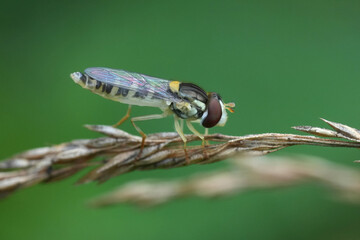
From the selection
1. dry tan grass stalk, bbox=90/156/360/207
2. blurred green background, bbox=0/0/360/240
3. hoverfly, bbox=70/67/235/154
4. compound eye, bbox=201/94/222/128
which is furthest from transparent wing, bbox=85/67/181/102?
dry tan grass stalk, bbox=90/156/360/207

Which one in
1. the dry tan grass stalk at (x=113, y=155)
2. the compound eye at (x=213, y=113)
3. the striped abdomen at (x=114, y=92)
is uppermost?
the striped abdomen at (x=114, y=92)

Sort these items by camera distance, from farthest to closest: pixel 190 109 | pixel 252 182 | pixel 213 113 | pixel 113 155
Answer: pixel 190 109
pixel 213 113
pixel 252 182
pixel 113 155

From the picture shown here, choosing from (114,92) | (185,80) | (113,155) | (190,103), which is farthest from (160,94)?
(113,155)

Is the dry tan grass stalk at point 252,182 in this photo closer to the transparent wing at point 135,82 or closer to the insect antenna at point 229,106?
the insect antenna at point 229,106

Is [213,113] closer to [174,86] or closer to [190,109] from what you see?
[190,109]

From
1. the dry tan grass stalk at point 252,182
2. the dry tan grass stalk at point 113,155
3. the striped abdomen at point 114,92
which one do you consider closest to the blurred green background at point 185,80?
the striped abdomen at point 114,92

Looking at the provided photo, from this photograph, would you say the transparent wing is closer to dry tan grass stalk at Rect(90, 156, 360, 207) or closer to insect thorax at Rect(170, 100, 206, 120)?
insect thorax at Rect(170, 100, 206, 120)

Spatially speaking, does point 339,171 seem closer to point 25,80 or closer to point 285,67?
point 285,67
